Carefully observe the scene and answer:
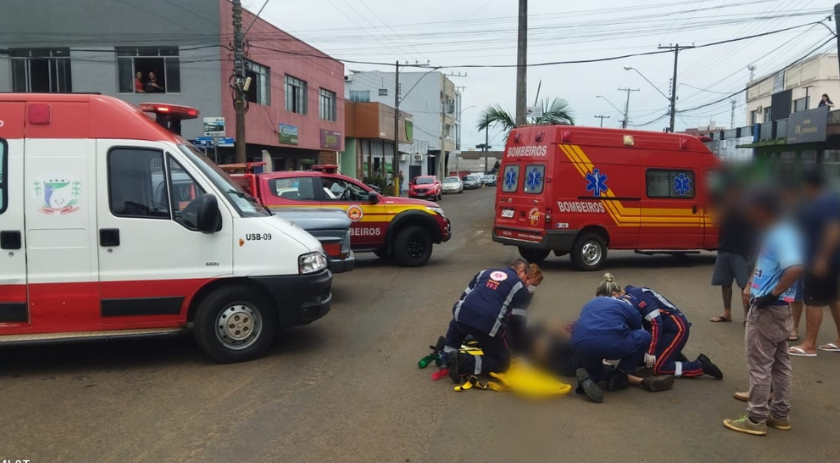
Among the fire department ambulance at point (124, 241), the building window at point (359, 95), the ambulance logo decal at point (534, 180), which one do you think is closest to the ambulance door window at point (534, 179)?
the ambulance logo decal at point (534, 180)

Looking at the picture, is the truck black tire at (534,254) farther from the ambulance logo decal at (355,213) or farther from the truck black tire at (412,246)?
the ambulance logo decal at (355,213)

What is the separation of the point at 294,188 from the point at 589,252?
18.1 ft

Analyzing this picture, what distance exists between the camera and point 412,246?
40.6ft

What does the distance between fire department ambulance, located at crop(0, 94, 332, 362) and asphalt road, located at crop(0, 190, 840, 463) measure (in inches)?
18.4

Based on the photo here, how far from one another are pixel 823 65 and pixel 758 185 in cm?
4069

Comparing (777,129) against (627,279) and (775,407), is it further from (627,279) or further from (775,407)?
(775,407)

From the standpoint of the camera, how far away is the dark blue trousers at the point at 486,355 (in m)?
5.55

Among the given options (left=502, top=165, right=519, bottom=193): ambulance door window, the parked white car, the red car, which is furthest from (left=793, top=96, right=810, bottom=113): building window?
(left=502, top=165, right=519, bottom=193): ambulance door window

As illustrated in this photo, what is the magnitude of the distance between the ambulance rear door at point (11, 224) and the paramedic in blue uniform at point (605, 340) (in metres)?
4.87

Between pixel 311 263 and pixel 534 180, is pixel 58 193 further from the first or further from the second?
pixel 534 180

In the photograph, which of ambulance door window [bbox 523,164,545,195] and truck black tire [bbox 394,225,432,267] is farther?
truck black tire [bbox 394,225,432,267]

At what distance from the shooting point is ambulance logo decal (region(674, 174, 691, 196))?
493 inches

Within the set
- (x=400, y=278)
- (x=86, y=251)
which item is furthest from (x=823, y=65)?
(x=86, y=251)

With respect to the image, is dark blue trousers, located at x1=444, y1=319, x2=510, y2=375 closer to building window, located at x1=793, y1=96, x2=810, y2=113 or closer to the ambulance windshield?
the ambulance windshield
